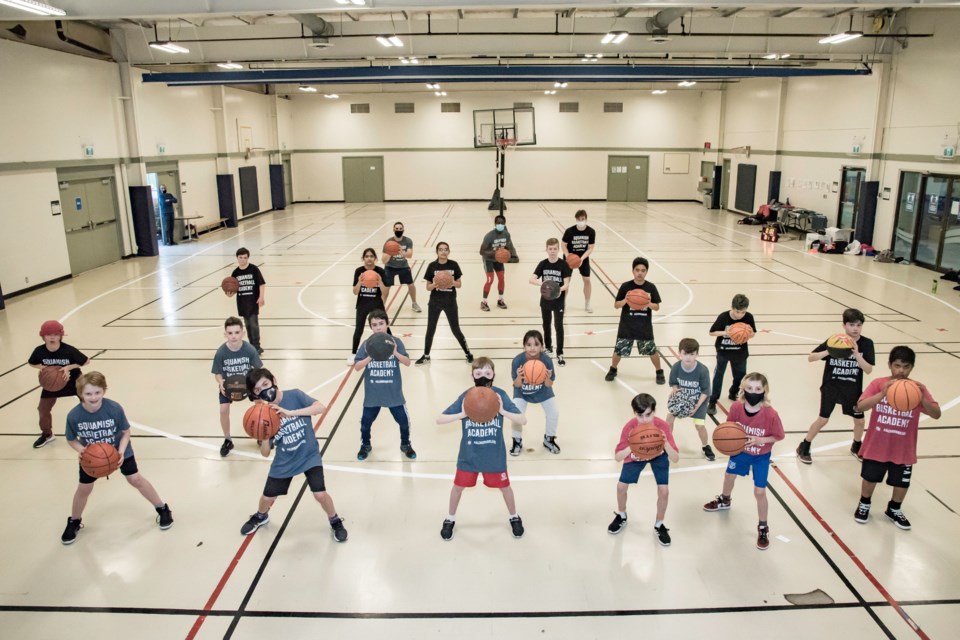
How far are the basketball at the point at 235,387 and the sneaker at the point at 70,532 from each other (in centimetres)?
181

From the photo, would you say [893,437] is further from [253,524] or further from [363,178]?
[363,178]

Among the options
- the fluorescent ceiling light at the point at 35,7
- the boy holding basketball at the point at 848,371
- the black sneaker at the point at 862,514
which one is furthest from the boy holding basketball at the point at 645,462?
the fluorescent ceiling light at the point at 35,7

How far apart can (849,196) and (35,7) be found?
24350 millimetres

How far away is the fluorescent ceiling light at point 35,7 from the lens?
11.4 meters

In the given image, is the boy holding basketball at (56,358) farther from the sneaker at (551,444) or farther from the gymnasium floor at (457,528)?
the sneaker at (551,444)

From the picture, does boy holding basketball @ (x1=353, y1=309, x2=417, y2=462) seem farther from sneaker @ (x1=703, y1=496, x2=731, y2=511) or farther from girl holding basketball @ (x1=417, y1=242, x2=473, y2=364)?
sneaker @ (x1=703, y1=496, x2=731, y2=511)

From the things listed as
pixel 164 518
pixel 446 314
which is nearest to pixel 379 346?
pixel 164 518

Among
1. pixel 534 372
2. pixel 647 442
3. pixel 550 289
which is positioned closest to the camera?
pixel 647 442

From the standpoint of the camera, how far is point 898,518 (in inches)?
250

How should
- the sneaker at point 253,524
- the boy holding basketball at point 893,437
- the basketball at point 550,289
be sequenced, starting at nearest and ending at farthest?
the boy holding basketball at point 893,437
the sneaker at point 253,524
the basketball at point 550,289

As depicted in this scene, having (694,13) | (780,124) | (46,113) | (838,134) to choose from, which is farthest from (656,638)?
(780,124)

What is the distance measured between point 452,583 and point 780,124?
93.6 feet

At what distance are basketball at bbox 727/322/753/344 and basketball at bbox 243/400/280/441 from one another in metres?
5.56

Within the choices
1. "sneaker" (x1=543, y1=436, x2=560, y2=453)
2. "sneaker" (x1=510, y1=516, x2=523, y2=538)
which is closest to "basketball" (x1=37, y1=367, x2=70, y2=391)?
"sneaker" (x1=510, y1=516, x2=523, y2=538)
